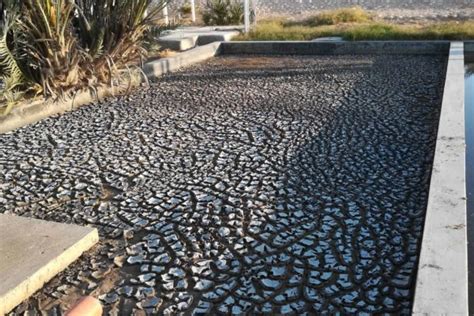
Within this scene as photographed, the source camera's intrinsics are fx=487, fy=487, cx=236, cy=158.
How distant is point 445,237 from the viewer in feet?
7.43

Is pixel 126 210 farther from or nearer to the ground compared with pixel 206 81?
nearer to the ground

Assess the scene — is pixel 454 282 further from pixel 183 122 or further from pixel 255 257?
pixel 183 122

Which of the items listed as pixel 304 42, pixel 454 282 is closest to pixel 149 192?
pixel 454 282

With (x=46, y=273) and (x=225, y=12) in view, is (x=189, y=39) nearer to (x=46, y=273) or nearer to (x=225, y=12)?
(x=225, y=12)

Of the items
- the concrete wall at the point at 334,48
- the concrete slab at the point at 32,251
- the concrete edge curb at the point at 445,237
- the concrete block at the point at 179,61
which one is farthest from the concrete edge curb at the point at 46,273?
the concrete wall at the point at 334,48

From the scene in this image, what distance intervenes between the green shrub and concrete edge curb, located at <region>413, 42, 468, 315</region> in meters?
7.92

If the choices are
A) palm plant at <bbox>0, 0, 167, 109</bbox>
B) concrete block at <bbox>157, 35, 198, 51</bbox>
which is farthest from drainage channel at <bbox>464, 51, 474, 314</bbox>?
concrete block at <bbox>157, 35, 198, 51</bbox>

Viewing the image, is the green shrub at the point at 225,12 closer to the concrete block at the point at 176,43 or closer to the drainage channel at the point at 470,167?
the concrete block at the point at 176,43

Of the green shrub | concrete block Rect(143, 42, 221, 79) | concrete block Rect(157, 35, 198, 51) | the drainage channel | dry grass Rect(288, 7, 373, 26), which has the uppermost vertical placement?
the green shrub

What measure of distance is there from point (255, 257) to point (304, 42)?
6.12 meters

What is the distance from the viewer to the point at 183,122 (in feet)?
14.6

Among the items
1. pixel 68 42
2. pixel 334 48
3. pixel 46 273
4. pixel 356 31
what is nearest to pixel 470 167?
pixel 46 273

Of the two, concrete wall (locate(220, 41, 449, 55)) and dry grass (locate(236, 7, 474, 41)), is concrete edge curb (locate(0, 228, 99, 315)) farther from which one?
dry grass (locate(236, 7, 474, 41))

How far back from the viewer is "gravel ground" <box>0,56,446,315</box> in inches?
83.2
